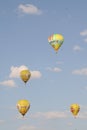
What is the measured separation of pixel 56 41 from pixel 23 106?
26.7 metres

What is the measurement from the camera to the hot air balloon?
460 ft

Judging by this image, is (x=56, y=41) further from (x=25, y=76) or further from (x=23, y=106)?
(x=23, y=106)

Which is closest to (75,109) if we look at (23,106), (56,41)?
(23,106)

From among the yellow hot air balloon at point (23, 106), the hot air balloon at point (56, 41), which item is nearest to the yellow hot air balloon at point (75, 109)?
the yellow hot air balloon at point (23, 106)

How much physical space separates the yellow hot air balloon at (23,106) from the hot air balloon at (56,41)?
24.0 meters

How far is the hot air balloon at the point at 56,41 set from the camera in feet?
460

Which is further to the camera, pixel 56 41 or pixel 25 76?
pixel 25 76

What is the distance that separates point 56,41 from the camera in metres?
140

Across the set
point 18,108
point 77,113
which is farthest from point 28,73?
point 77,113

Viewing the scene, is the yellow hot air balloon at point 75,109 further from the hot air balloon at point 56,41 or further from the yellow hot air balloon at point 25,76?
the hot air balloon at point 56,41

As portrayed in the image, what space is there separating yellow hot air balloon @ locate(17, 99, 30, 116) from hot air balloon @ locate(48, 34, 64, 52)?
2404 centimetres

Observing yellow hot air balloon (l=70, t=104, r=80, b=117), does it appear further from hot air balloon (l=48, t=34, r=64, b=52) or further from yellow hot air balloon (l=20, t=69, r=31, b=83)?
hot air balloon (l=48, t=34, r=64, b=52)

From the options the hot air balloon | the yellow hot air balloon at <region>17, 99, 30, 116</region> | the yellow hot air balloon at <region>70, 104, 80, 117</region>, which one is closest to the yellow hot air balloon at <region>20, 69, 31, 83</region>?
the yellow hot air balloon at <region>17, 99, 30, 116</region>

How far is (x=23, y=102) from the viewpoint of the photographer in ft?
503
